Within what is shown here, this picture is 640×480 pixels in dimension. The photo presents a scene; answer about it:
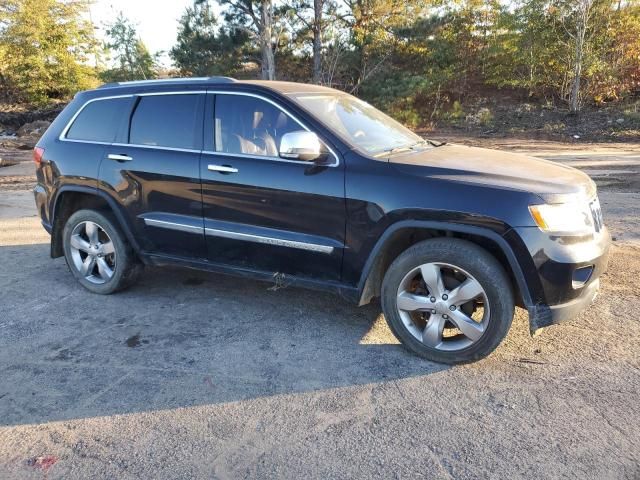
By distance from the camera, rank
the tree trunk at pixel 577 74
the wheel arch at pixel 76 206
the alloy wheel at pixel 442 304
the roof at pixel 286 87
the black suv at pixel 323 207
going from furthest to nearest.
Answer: the tree trunk at pixel 577 74 → the wheel arch at pixel 76 206 → the roof at pixel 286 87 → the alloy wheel at pixel 442 304 → the black suv at pixel 323 207

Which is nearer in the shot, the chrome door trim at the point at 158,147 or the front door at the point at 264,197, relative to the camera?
the front door at the point at 264,197

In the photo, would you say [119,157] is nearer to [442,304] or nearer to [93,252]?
[93,252]

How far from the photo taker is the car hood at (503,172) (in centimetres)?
324

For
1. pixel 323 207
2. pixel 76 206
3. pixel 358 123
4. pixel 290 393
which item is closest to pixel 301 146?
pixel 323 207

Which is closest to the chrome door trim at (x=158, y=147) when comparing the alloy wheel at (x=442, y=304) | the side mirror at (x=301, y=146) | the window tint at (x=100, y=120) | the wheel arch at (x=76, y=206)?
the window tint at (x=100, y=120)

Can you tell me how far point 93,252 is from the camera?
4.88 m

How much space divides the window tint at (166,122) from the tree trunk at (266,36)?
20.8 meters

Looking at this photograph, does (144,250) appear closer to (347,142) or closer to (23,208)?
(347,142)

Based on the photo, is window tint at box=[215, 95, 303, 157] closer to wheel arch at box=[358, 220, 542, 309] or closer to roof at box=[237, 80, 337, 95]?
roof at box=[237, 80, 337, 95]

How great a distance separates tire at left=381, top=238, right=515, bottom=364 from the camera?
328 centimetres

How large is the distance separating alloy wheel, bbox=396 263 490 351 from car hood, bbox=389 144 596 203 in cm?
60

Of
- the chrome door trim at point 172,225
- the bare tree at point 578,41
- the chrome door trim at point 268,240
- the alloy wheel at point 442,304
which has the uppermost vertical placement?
the bare tree at point 578,41

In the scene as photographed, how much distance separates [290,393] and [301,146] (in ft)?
5.31

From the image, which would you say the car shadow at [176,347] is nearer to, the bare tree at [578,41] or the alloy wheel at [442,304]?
the alloy wheel at [442,304]
